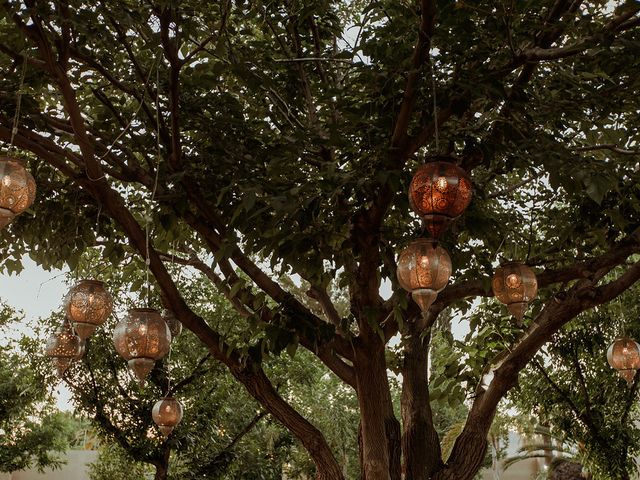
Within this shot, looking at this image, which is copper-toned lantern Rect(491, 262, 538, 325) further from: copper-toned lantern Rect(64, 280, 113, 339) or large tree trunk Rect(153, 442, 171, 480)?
large tree trunk Rect(153, 442, 171, 480)

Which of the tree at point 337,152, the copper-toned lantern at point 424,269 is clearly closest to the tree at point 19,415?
the tree at point 337,152

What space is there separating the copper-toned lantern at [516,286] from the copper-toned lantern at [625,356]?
238 cm

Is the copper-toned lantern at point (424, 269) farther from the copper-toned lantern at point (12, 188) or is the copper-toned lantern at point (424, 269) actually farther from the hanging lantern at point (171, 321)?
the hanging lantern at point (171, 321)

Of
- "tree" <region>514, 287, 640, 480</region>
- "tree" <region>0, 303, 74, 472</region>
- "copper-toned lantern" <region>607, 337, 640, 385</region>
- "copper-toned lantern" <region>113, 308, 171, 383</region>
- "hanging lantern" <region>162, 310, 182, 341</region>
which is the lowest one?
"copper-toned lantern" <region>113, 308, 171, 383</region>

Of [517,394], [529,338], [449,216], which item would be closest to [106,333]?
[517,394]

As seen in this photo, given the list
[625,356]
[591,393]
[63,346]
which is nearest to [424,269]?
[63,346]

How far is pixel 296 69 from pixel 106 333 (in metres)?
5.91

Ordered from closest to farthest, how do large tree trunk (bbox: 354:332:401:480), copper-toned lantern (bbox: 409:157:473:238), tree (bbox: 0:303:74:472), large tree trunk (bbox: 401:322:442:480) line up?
copper-toned lantern (bbox: 409:157:473:238) → large tree trunk (bbox: 354:332:401:480) → large tree trunk (bbox: 401:322:442:480) → tree (bbox: 0:303:74:472)

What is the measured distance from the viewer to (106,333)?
393 inches

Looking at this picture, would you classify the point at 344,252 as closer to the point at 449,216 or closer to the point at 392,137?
the point at 392,137

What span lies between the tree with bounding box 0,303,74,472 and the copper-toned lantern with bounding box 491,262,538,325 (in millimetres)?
8434

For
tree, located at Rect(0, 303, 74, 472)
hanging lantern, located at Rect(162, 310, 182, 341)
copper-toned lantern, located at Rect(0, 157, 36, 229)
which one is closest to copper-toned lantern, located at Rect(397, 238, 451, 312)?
copper-toned lantern, located at Rect(0, 157, 36, 229)

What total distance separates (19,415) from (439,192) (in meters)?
11.2

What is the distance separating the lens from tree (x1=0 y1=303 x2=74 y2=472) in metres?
12.0
